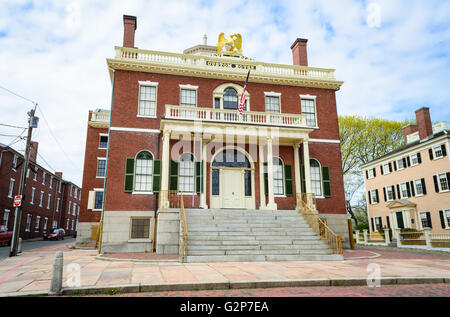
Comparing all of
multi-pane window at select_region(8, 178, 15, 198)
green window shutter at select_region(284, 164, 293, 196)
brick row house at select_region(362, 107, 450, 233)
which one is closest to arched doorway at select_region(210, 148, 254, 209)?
green window shutter at select_region(284, 164, 293, 196)

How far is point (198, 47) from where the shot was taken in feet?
128

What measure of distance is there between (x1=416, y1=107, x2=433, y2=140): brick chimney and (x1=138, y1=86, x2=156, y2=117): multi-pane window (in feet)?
81.4

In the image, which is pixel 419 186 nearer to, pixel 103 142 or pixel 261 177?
pixel 261 177

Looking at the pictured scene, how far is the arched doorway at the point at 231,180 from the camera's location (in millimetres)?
17250

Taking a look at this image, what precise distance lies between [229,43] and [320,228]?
1356 cm

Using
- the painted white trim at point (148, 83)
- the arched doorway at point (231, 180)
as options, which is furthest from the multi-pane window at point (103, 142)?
the arched doorway at point (231, 180)

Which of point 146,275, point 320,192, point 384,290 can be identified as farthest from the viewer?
point 320,192

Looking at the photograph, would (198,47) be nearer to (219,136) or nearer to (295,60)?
(295,60)

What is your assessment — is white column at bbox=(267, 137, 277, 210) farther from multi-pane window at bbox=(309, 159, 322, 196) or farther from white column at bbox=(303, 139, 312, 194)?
multi-pane window at bbox=(309, 159, 322, 196)

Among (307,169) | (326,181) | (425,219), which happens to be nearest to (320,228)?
(307,169)

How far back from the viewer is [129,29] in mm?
19016

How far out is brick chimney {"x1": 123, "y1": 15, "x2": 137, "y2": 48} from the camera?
740 inches

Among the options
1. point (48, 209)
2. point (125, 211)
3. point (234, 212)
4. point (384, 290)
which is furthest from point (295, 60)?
point (48, 209)
